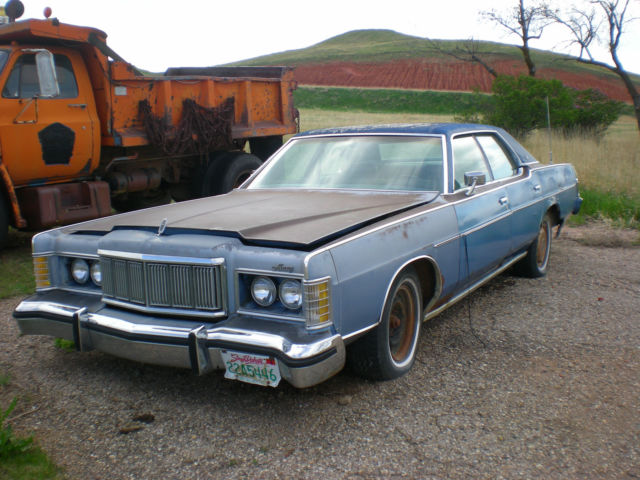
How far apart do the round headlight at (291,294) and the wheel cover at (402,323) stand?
0.77 m

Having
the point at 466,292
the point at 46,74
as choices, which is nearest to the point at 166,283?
the point at 466,292

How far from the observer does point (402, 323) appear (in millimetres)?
3695

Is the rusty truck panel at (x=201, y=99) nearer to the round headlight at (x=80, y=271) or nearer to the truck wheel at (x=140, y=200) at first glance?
the truck wheel at (x=140, y=200)

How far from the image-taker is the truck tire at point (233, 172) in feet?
29.1

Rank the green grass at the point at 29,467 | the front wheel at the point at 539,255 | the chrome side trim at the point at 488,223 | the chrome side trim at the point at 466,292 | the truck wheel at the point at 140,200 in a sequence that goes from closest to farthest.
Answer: the green grass at the point at 29,467 < the chrome side trim at the point at 466,292 < the chrome side trim at the point at 488,223 < the front wheel at the point at 539,255 < the truck wheel at the point at 140,200

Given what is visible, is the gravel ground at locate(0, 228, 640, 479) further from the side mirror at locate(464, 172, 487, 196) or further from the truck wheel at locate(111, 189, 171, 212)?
the truck wheel at locate(111, 189, 171, 212)

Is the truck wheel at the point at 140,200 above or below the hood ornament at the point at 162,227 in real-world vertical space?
below

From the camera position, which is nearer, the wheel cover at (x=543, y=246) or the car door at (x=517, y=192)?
the car door at (x=517, y=192)

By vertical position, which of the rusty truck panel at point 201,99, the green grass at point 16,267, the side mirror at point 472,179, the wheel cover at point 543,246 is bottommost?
the green grass at point 16,267

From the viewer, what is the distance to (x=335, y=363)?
2965mm

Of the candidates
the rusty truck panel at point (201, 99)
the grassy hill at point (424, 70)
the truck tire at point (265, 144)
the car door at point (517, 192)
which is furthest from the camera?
the grassy hill at point (424, 70)

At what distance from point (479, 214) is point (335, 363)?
1895mm

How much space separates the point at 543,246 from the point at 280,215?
11.0ft

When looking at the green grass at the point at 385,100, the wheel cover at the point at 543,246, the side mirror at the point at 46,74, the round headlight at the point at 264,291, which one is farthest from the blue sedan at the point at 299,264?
the green grass at the point at 385,100
